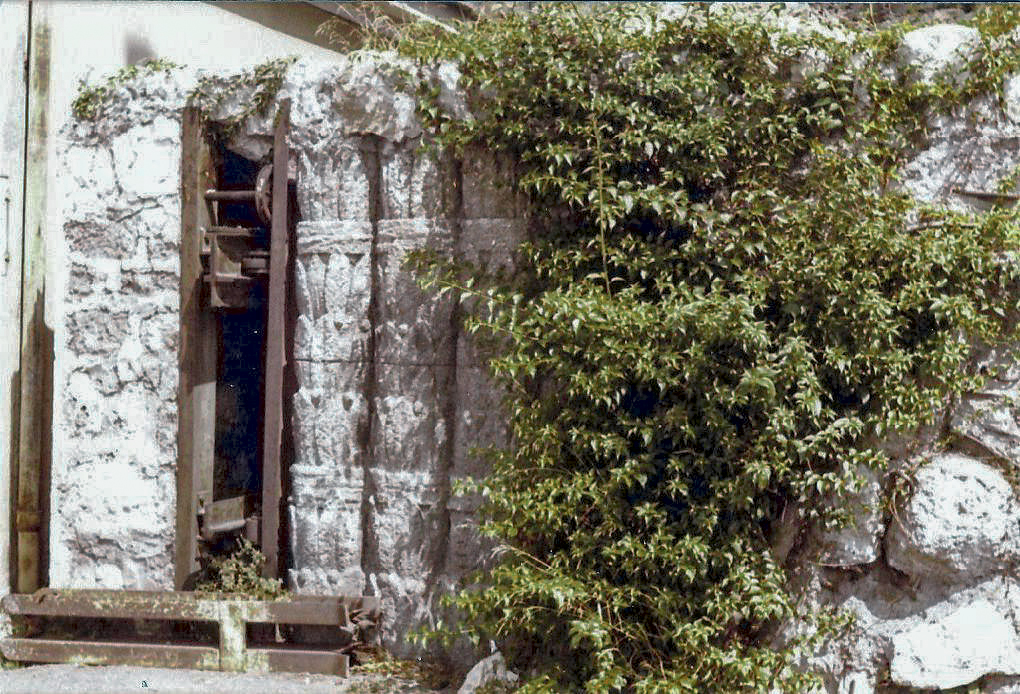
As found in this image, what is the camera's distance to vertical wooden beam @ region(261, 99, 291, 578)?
491 centimetres

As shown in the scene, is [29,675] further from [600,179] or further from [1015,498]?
[1015,498]

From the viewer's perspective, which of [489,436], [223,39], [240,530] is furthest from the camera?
[223,39]

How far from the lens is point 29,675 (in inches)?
195

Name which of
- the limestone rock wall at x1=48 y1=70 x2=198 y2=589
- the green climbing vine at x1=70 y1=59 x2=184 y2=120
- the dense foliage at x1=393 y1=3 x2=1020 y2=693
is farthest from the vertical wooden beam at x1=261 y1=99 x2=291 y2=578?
the green climbing vine at x1=70 y1=59 x2=184 y2=120

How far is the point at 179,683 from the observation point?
15.5ft

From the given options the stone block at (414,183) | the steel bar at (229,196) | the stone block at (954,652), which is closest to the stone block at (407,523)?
the stone block at (414,183)

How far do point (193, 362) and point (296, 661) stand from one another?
1462 millimetres

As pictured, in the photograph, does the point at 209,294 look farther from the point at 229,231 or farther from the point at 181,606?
the point at 181,606

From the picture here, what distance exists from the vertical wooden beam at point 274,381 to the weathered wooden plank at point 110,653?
18.8 inches

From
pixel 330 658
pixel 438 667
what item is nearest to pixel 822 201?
pixel 438 667

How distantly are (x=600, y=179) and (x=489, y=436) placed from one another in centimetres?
119

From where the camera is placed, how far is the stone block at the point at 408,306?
4781 mm

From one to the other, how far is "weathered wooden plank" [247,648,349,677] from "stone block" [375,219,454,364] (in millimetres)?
1317

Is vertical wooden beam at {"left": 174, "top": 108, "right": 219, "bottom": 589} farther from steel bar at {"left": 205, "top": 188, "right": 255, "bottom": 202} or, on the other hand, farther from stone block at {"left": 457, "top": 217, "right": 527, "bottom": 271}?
stone block at {"left": 457, "top": 217, "right": 527, "bottom": 271}
